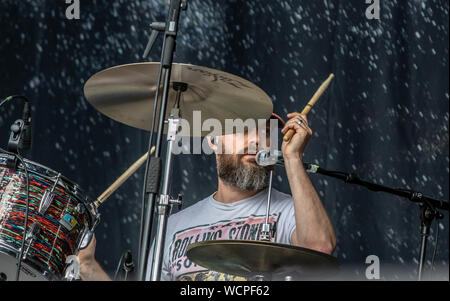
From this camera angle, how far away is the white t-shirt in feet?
7.63

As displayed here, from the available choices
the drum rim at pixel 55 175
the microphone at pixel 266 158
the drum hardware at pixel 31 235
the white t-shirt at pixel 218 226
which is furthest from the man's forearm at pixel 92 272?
the microphone at pixel 266 158

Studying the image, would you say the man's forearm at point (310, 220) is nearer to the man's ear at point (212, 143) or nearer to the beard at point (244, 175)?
the beard at point (244, 175)

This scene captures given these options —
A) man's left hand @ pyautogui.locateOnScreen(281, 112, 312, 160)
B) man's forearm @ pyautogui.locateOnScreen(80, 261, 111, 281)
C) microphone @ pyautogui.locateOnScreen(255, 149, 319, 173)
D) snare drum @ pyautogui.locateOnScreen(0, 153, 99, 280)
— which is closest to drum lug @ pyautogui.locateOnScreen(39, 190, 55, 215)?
snare drum @ pyautogui.locateOnScreen(0, 153, 99, 280)

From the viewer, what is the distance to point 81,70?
9.92ft

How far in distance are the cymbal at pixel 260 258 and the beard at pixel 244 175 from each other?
73 centimetres

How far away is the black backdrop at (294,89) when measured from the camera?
2.89 metres

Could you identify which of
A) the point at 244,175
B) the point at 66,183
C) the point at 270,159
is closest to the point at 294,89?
the point at 244,175

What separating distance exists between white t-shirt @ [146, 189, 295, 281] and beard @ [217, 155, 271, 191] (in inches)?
2.0

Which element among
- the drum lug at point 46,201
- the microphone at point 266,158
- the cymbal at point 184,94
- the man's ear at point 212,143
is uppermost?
the man's ear at point 212,143

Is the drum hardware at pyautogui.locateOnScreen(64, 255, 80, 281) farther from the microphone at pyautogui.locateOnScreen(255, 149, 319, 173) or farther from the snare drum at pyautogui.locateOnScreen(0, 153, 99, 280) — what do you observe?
the microphone at pyautogui.locateOnScreen(255, 149, 319, 173)

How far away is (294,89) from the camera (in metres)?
3.04

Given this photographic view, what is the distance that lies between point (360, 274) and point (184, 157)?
3.28ft

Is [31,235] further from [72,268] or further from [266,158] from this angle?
[266,158]
